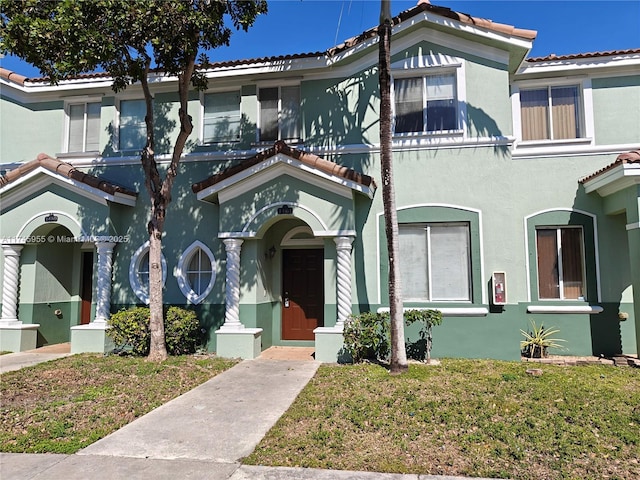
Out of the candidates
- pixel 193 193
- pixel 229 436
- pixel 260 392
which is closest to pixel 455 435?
pixel 229 436

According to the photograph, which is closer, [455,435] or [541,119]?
[455,435]

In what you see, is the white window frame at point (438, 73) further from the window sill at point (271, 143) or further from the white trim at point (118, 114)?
the white trim at point (118, 114)

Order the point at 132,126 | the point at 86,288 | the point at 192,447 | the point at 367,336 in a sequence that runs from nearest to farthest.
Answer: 1. the point at 192,447
2. the point at 367,336
3. the point at 132,126
4. the point at 86,288

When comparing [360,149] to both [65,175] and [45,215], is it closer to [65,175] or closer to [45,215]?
[65,175]

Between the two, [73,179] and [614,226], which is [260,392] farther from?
[614,226]

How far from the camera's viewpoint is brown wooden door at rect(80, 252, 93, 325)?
12.8 m

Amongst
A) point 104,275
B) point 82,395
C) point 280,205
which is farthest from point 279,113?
point 82,395

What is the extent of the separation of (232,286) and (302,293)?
2.15 m

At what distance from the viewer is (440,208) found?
10.2 meters

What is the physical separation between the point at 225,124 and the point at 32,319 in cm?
714

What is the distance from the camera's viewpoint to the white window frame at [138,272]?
37.1 ft

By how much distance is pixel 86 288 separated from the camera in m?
12.9

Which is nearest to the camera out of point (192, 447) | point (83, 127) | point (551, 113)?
point (192, 447)

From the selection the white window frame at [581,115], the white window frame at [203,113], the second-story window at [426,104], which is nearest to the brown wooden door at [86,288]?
the white window frame at [203,113]
